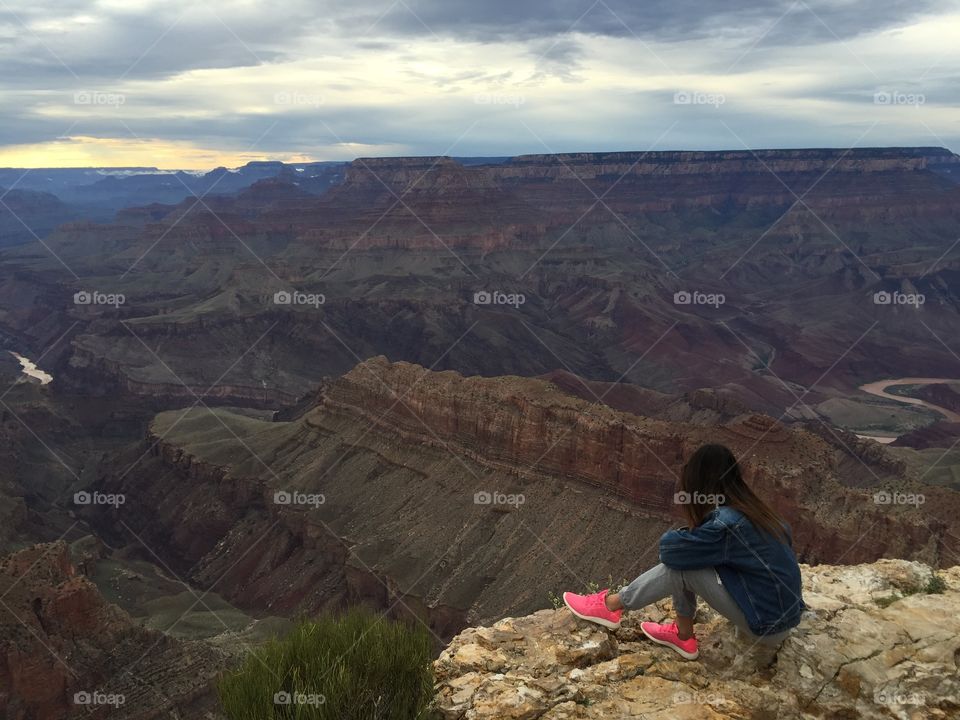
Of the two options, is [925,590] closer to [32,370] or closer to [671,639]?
[671,639]

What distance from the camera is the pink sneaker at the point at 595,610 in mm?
10438

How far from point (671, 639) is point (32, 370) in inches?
5930

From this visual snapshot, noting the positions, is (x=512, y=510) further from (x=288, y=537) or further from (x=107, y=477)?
(x=107, y=477)

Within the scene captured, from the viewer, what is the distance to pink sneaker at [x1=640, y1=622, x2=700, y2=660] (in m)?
9.84

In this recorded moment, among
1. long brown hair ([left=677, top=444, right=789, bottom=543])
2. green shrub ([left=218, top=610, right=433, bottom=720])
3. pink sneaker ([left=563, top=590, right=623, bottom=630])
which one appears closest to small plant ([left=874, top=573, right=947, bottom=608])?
long brown hair ([left=677, top=444, right=789, bottom=543])

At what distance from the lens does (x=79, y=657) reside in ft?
104

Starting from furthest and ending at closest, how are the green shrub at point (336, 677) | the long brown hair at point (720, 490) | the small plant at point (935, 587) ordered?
the small plant at point (935, 587)
the long brown hair at point (720, 490)
the green shrub at point (336, 677)

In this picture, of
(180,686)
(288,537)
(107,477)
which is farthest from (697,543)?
(107,477)

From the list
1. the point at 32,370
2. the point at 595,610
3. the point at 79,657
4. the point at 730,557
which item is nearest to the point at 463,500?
the point at 79,657

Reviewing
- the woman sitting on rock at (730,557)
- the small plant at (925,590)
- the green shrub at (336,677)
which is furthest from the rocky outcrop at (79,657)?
the small plant at (925,590)

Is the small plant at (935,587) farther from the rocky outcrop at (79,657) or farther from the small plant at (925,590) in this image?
the rocky outcrop at (79,657)

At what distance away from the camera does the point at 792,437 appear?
44188mm

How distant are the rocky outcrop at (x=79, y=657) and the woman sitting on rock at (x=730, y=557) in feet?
90.7

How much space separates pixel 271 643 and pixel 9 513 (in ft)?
183
